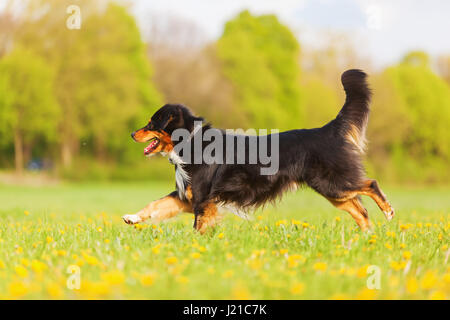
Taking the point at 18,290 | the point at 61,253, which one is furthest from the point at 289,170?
the point at 18,290

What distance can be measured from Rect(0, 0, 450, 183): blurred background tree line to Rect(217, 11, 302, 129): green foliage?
7 cm

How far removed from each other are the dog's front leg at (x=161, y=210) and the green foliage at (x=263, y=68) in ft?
77.5

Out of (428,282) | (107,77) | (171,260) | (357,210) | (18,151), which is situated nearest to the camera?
(428,282)

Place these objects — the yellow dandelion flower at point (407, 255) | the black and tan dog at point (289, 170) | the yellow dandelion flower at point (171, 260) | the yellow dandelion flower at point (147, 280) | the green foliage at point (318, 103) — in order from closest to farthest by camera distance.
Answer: the yellow dandelion flower at point (147, 280), the yellow dandelion flower at point (171, 260), the yellow dandelion flower at point (407, 255), the black and tan dog at point (289, 170), the green foliage at point (318, 103)

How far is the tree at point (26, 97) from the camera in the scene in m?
22.7

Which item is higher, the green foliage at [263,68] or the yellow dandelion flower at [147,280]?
the green foliage at [263,68]

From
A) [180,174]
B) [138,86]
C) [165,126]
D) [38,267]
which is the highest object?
[138,86]

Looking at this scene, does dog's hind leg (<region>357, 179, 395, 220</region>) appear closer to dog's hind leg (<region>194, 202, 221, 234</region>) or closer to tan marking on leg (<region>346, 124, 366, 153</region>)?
tan marking on leg (<region>346, 124, 366, 153</region>)

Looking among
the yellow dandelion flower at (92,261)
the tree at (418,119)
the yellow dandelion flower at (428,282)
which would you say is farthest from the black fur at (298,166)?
the tree at (418,119)

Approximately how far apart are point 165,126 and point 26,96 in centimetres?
2083

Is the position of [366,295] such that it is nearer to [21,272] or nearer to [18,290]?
[18,290]

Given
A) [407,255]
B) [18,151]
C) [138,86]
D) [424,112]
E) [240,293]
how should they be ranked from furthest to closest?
[424,112], [138,86], [18,151], [407,255], [240,293]

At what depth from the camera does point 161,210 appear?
517cm

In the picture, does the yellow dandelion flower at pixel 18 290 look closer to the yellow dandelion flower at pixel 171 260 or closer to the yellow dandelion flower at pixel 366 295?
the yellow dandelion flower at pixel 171 260
